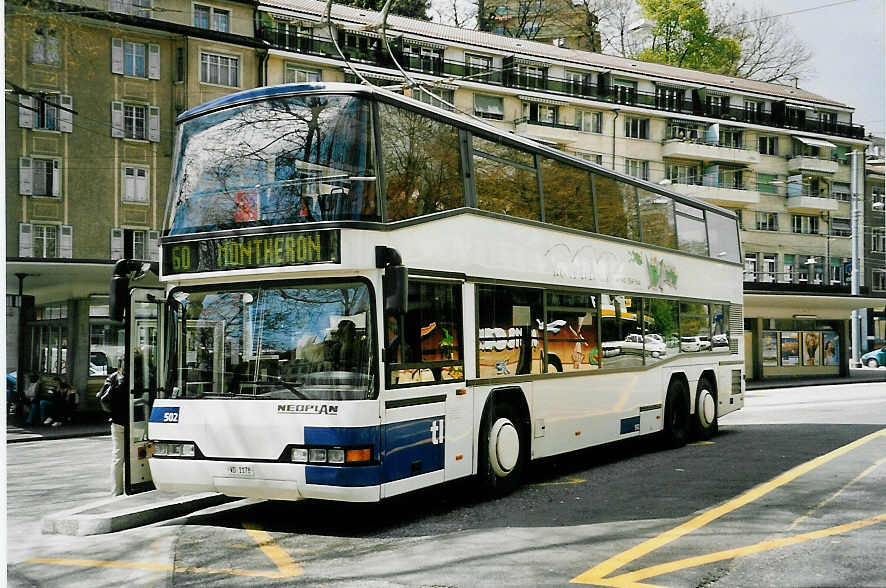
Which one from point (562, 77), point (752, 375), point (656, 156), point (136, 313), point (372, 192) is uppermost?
point (562, 77)

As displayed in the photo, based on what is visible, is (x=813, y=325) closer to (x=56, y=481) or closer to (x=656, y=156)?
(x=656, y=156)

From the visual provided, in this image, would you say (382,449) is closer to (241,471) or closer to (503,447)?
(241,471)

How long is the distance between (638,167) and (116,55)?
101ft

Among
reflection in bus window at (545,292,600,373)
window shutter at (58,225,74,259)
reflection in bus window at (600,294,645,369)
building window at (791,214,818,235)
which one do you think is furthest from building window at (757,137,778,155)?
reflection in bus window at (545,292,600,373)

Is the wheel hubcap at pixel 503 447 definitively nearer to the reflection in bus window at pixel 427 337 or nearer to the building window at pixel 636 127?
the reflection in bus window at pixel 427 337

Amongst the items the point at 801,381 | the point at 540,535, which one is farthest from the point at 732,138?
the point at 540,535

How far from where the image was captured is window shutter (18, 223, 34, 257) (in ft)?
123

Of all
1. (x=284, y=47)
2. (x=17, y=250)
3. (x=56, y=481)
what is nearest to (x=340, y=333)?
(x=56, y=481)

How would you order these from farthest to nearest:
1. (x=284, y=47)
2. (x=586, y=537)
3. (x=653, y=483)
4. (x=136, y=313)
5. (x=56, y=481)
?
(x=284, y=47)
(x=56, y=481)
(x=653, y=483)
(x=136, y=313)
(x=586, y=537)

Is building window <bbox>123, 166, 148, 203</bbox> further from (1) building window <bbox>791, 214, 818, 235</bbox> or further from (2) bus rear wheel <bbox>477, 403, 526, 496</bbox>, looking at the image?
(1) building window <bbox>791, 214, 818, 235</bbox>

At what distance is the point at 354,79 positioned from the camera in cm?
4656

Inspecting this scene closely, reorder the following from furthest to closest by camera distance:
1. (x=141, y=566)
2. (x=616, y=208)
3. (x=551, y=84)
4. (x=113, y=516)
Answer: (x=551, y=84) → (x=616, y=208) → (x=113, y=516) → (x=141, y=566)

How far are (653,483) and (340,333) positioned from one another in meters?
5.03

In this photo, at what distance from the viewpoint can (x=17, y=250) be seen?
37625mm
